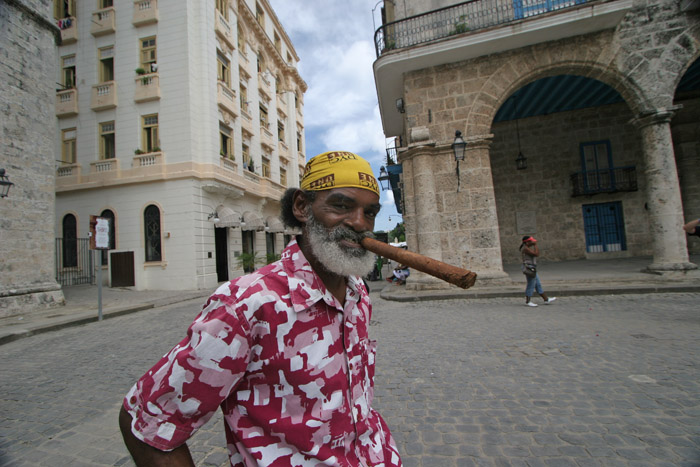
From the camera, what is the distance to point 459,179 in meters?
9.44

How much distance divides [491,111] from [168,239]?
1351 centimetres

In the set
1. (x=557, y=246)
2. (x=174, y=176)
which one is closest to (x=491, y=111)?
(x=557, y=246)

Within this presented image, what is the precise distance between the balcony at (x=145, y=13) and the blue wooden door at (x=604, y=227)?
21070mm

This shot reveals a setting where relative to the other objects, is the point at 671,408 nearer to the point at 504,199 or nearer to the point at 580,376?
the point at 580,376

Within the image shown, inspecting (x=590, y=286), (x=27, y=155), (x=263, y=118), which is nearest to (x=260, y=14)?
(x=263, y=118)

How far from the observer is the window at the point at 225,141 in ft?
55.9

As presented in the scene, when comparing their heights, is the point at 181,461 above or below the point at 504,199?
below

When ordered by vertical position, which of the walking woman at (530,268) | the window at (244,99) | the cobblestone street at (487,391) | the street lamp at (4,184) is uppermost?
the window at (244,99)

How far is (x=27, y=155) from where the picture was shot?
9.40 metres

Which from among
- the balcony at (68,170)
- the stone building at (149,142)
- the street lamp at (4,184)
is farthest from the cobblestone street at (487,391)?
the balcony at (68,170)

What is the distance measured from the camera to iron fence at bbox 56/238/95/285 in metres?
15.2

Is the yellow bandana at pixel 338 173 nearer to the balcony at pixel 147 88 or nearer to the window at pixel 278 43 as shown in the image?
the balcony at pixel 147 88

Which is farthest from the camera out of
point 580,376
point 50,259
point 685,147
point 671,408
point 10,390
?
point 685,147

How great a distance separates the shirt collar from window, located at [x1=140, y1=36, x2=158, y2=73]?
1856 cm
